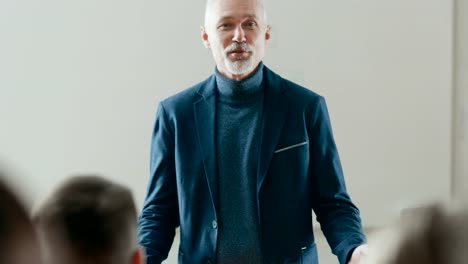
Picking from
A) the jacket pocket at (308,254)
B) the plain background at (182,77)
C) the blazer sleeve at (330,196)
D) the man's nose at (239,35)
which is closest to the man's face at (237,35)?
the man's nose at (239,35)

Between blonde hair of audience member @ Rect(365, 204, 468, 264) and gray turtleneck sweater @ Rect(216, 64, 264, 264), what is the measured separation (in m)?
1.50

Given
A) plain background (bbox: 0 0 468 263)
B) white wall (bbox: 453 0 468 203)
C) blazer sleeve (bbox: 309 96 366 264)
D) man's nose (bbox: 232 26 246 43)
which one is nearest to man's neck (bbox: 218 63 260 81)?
man's nose (bbox: 232 26 246 43)

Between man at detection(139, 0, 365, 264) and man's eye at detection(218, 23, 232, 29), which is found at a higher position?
man's eye at detection(218, 23, 232, 29)

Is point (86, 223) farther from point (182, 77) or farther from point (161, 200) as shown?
point (182, 77)

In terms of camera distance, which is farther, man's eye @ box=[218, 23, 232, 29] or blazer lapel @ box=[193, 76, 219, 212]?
man's eye @ box=[218, 23, 232, 29]

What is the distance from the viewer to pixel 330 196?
2283mm

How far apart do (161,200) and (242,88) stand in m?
0.43

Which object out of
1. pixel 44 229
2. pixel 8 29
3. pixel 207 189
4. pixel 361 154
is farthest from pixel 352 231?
pixel 8 29

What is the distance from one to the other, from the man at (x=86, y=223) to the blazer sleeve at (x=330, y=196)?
126 cm

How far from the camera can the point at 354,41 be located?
4.50 meters

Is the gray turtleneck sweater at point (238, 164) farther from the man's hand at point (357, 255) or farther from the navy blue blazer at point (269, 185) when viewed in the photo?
the man's hand at point (357, 255)

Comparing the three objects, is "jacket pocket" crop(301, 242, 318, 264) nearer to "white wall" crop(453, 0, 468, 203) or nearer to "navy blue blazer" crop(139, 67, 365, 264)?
"navy blue blazer" crop(139, 67, 365, 264)

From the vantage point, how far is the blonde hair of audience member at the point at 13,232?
81 cm

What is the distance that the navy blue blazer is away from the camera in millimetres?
2287
